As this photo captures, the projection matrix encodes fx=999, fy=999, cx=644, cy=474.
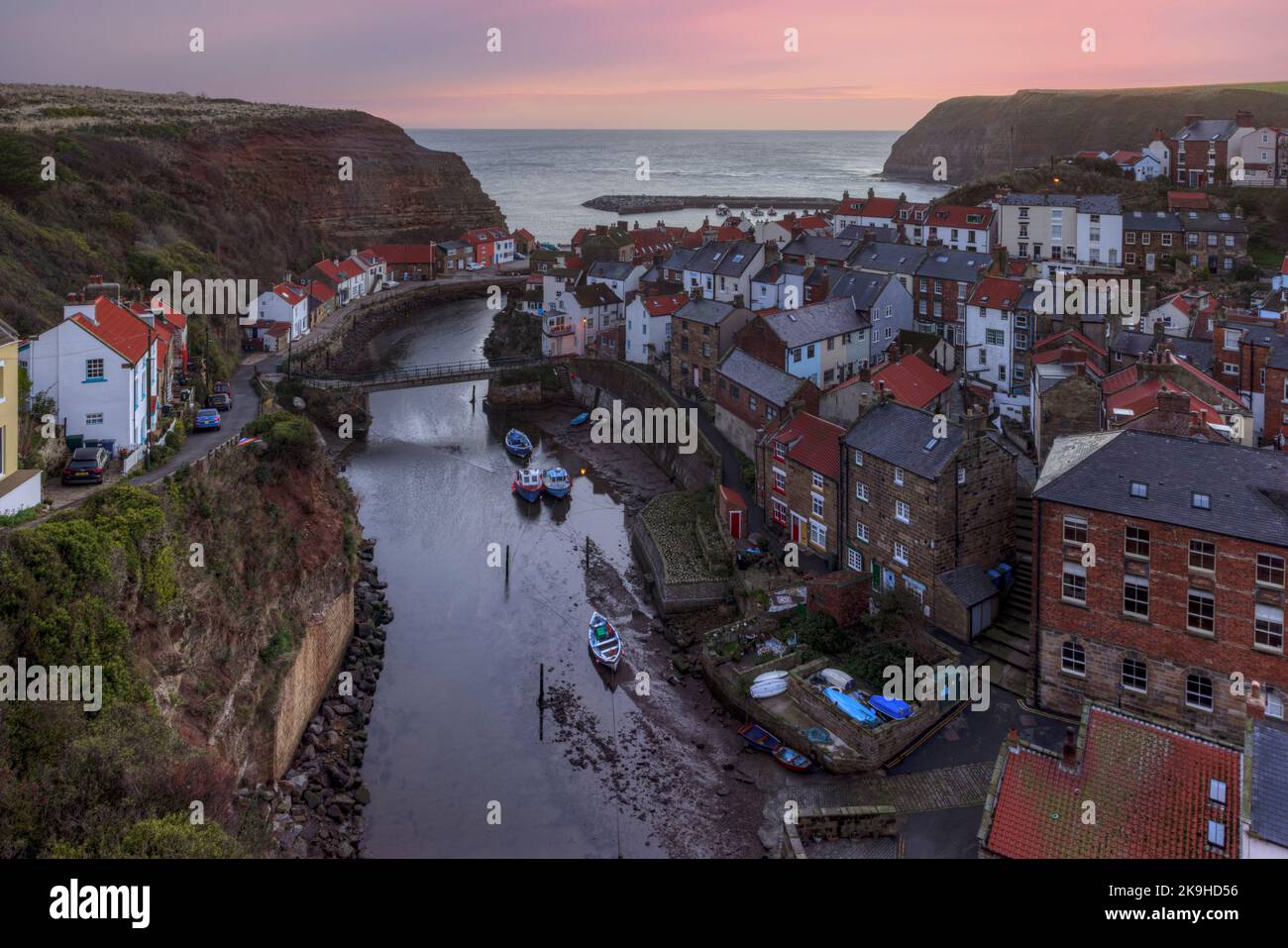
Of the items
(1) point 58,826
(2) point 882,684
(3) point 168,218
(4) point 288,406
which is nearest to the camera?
(1) point 58,826

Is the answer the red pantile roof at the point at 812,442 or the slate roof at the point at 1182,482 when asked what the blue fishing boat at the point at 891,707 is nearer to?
the slate roof at the point at 1182,482

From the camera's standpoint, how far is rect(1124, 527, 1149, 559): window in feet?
64.5

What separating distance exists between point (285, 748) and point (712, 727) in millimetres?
9490

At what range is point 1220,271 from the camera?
169 ft

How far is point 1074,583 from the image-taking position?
68.0ft

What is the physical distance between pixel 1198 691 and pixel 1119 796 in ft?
19.8

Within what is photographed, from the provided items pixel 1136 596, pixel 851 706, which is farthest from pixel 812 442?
pixel 1136 596

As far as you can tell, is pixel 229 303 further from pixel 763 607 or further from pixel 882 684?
pixel 882 684

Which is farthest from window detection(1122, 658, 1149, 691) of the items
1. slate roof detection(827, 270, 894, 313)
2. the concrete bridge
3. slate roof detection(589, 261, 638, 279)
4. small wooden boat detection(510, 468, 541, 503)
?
slate roof detection(589, 261, 638, 279)

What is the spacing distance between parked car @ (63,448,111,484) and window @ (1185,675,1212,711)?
923 inches

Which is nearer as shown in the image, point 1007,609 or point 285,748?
point 285,748

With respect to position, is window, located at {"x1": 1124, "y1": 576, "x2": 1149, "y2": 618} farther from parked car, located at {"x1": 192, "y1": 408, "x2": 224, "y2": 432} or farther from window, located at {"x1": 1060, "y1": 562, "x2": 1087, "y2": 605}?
parked car, located at {"x1": 192, "y1": 408, "x2": 224, "y2": 432}

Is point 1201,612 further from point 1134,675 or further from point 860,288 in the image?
point 860,288
